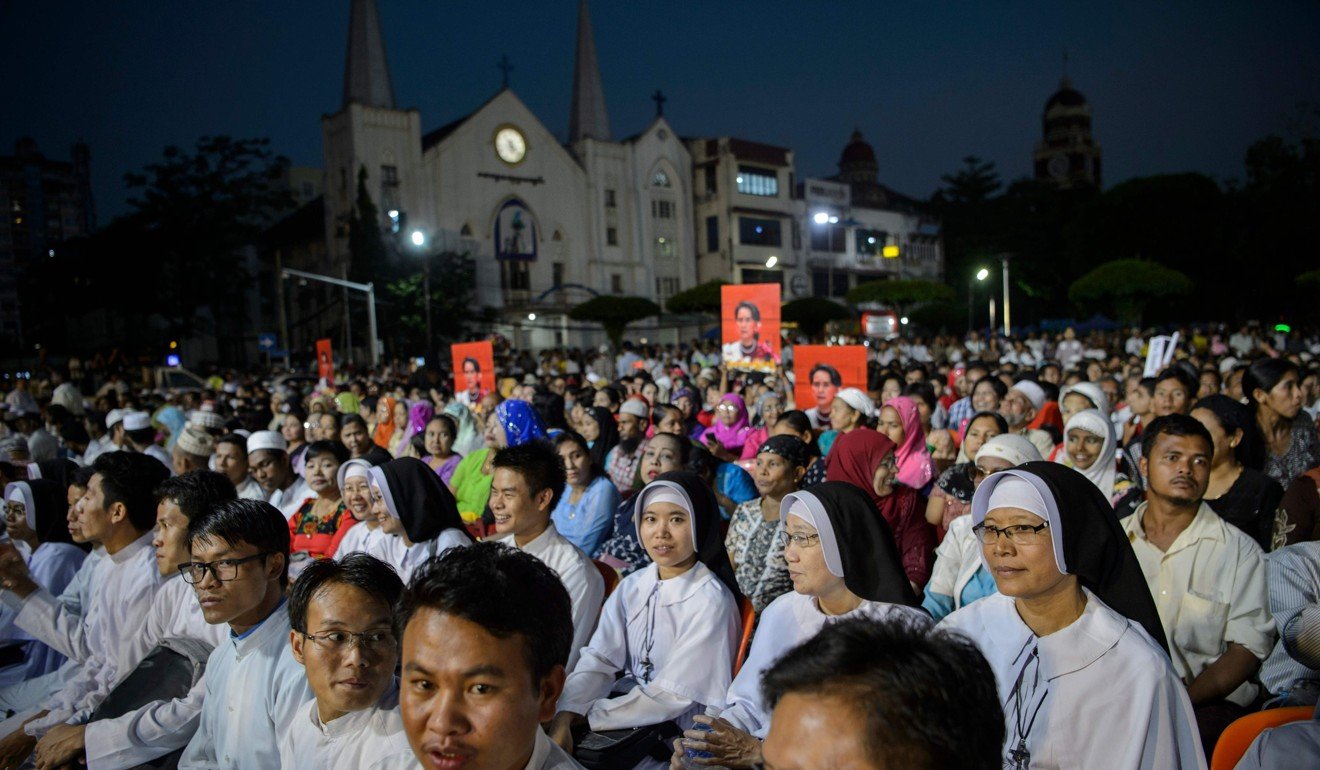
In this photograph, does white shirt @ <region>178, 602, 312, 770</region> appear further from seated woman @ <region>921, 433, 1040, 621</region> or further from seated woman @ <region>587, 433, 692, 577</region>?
seated woman @ <region>921, 433, 1040, 621</region>

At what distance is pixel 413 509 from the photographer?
4496 millimetres

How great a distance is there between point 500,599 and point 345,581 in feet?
2.93

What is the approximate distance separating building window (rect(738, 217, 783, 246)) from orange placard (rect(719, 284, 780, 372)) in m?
35.8

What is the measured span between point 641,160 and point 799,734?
45.6 metres

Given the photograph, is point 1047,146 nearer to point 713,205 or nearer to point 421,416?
point 713,205

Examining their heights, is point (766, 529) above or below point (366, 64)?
below

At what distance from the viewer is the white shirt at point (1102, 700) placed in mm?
2275

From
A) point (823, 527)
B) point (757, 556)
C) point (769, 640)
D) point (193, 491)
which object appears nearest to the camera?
point (823, 527)

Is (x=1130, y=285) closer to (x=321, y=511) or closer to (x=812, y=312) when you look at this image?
(x=812, y=312)

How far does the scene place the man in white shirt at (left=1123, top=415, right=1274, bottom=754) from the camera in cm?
309

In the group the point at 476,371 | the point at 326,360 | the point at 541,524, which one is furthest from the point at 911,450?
the point at 326,360

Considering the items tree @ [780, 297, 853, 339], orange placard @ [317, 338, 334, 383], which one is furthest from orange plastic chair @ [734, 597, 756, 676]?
tree @ [780, 297, 853, 339]

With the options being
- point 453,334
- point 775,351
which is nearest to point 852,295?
point 453,334

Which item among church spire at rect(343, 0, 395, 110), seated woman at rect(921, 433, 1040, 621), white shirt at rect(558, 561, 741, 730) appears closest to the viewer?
white shirt at rect(558, 561, 741, 730)
